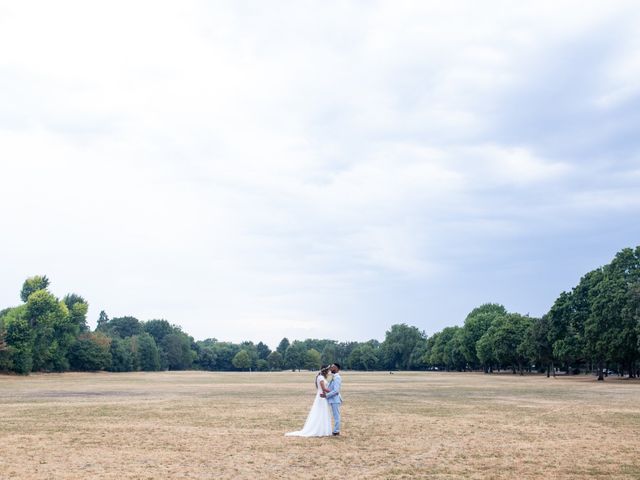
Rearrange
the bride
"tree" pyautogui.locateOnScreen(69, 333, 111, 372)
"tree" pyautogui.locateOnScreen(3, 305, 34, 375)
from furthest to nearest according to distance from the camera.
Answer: "tree" pyautogui.locateOnScreen(69, 333, 111, 372) → "tree" pyautogui.locateOnScreen(3, 305, 34, 375) → the bride

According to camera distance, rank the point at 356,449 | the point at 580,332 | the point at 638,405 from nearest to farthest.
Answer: the point at 356,449 → the point at 638,405 → the point at 580,332

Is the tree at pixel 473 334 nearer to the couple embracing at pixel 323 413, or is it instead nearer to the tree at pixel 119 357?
the tree at pixel 119 357

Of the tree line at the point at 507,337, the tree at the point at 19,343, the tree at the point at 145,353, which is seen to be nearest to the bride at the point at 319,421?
the tree line at the point at 507,337

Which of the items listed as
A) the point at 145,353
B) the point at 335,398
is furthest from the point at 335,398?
the point at 145,353

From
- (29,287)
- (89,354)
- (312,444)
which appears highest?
(29,287)

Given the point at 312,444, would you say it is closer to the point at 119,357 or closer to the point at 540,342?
the point at 540,342

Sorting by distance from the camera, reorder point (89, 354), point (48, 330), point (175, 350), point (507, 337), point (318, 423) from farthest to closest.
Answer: point (175, 350), point (89, 354), point (507, 337), point (48, 330), point (318, 423)

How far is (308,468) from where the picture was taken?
15.1 m

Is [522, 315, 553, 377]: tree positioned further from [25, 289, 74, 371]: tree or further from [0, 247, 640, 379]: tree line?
[25, 289, 74, 371]: tree

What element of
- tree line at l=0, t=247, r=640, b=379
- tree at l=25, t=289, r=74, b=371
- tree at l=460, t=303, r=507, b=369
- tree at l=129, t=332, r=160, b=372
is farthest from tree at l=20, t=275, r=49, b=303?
tree at l=460, t=303, r=507, b=369

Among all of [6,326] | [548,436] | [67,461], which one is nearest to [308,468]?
[67,461]

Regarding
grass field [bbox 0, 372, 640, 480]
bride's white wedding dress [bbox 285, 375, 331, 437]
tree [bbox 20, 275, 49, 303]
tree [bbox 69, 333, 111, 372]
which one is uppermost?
tree [bbox 20, 275, 49, 303]

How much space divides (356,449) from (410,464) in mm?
2786

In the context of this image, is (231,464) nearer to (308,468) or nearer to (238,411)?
(308,468)
